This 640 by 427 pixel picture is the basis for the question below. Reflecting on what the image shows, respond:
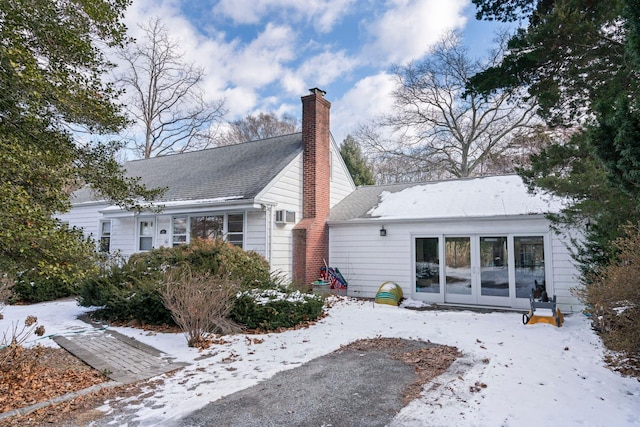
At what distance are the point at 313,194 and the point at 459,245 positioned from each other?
15.3 feet

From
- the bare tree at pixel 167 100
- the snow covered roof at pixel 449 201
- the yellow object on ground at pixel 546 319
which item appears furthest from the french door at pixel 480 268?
the bare tree at pixel 167 100

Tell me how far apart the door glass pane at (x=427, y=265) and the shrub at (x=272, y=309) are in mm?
4286

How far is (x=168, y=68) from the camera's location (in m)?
25.3

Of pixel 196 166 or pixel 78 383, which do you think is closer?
pixel 78 383

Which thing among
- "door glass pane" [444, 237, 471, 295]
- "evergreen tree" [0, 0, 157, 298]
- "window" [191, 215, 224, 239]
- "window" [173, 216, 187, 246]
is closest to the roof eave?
"door glass pane" [444, 237, 471, 295]

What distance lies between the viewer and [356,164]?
80.2 ft

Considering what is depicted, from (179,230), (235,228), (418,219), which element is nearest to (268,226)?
(235,228)

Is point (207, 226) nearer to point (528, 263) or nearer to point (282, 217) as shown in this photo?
point (282, 217)

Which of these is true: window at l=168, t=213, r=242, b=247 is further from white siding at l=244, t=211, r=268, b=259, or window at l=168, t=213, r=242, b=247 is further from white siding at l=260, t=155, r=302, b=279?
white siding at l=260, t=155, r=302, b=279

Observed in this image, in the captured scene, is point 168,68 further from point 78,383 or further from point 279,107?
point 78,383

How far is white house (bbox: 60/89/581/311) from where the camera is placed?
9.88 meters

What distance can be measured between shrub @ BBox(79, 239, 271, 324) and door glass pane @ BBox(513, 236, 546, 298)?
6.50m

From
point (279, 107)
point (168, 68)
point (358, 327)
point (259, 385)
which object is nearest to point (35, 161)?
point (259, 385)

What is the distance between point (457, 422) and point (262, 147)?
12.4 meters
